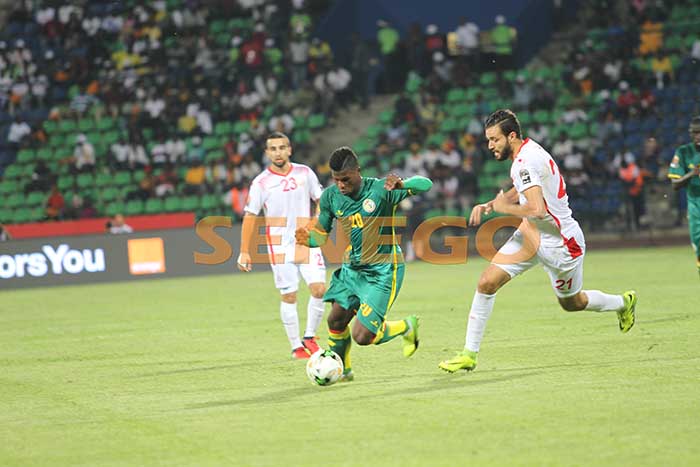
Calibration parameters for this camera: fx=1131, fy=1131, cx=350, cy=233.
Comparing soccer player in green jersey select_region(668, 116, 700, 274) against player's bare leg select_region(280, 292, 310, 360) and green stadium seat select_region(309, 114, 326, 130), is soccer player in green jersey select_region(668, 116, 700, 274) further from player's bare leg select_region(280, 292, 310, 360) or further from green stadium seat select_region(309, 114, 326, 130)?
green stadium seat select_region(309, 114, 326, 130)

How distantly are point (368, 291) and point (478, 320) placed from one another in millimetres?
1138

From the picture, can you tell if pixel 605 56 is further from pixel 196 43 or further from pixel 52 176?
pixel 52 176

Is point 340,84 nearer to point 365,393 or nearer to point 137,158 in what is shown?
point 137,158

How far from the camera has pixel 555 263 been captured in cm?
996

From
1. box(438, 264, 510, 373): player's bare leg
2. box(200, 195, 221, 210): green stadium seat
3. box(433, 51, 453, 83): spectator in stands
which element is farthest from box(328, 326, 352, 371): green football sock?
box(433, 51, 453, 83): spectator in stands

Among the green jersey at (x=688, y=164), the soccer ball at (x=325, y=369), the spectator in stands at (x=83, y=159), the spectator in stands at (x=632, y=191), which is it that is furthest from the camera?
the spectator in stands at (x=83, y=159)

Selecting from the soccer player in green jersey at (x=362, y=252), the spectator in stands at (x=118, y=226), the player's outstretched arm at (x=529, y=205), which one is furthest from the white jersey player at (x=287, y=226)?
the spectator in stands at (x=118, y=226)

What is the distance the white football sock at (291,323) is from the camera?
11.5 m

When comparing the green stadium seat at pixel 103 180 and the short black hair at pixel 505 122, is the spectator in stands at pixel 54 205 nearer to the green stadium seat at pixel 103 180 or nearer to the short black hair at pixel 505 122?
the green stadium seat at pixel 103 180

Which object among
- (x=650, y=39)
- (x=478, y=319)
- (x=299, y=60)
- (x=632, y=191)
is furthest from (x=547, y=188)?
(x=299, y=60)

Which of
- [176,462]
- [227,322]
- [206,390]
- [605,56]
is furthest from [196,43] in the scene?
[176,462]

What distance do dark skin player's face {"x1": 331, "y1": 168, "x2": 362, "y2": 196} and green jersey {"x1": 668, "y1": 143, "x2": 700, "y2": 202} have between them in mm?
6427

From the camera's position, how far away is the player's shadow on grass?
8.77 metres

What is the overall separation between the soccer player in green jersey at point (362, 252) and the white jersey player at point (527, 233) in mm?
806
